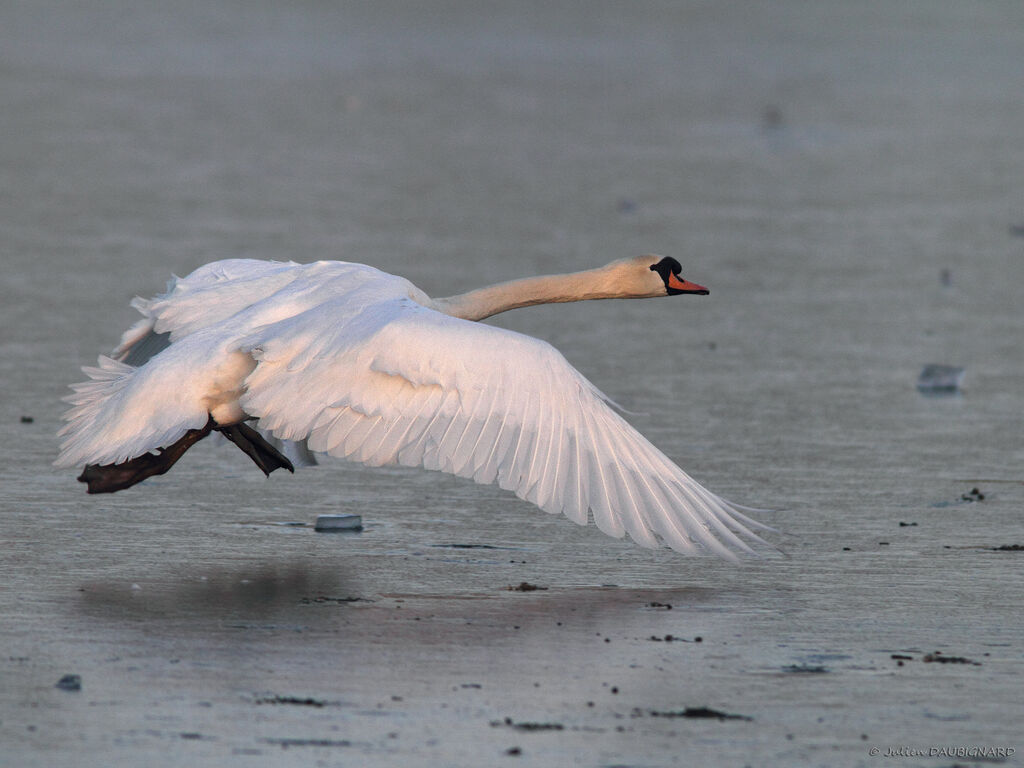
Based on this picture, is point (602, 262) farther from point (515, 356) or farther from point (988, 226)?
point (515, 356)

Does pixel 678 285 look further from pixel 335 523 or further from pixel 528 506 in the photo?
pixel 335 523

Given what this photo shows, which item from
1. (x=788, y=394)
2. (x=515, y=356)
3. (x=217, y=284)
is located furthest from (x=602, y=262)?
(x=515, y=356)

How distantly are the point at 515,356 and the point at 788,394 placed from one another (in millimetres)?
3393

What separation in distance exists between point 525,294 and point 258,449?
1.50 metres

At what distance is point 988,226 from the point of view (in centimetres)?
1482

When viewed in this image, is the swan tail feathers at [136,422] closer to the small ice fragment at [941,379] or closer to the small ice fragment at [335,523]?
the small ice fragment at [335,523]

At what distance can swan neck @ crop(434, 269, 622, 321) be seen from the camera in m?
7.82

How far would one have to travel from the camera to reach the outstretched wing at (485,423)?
19.9 ft

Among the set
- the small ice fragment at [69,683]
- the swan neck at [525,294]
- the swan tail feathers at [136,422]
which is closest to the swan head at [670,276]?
the swan neck at [525,294]

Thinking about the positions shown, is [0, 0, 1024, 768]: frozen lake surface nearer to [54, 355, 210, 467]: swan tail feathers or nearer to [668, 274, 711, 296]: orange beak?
[54, 355, 210, 467]: swan tail feathers

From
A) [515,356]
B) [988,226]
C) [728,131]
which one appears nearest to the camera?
[515,356]

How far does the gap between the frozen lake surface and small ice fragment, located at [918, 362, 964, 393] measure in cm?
12

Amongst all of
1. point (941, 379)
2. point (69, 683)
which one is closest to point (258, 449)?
point (69, 683)

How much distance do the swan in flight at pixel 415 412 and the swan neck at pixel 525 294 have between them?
1.10m
